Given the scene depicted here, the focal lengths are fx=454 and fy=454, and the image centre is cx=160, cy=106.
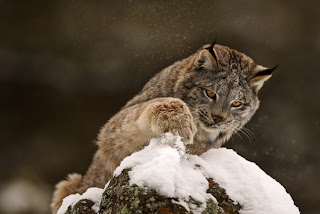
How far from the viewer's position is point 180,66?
400 centimetres

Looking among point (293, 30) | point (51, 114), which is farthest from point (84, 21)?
point (293, 30)

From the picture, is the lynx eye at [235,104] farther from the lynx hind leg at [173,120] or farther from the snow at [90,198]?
the snow at [90,198]

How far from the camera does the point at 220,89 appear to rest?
3.61 m

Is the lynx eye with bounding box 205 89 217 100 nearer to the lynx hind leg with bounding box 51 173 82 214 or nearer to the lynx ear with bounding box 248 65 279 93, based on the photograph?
the lynx ear with bounding box 248 65 279 93

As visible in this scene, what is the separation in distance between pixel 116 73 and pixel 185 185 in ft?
17.7

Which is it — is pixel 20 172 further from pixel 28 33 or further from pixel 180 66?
pixel 180 66

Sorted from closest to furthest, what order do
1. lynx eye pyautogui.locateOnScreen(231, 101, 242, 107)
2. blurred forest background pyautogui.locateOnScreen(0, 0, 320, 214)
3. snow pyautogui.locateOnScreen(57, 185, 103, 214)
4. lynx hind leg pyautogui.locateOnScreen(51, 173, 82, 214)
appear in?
snow pyautogui.locateOnScreen(57, 185, 103, 214) → lynx eye pyautogui.locateOnScreen(231, 101, 242, 107) → lynx hind leg pyautogui.locateOnScreen(51, 173, 82, 214) → blurred forest background pyautogui.locateOnScreen(0, 0, 320, 214)

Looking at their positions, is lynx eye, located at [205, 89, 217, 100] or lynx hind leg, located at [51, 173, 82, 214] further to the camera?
lynx hind leg, located at [51, 173, 82, 214]

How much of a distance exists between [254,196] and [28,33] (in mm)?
5849

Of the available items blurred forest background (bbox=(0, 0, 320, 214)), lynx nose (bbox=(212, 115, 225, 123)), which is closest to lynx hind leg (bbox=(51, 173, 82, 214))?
lynx nose (bbox=(212, 115, 225, 123))

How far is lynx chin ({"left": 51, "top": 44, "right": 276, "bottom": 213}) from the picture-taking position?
135 inches

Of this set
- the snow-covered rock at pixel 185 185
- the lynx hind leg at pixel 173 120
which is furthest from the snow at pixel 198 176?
the lynx hind leg at pixel 173 120

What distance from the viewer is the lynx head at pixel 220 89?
356cm

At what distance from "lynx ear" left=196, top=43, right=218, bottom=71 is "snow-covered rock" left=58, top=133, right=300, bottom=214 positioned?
1063mm
